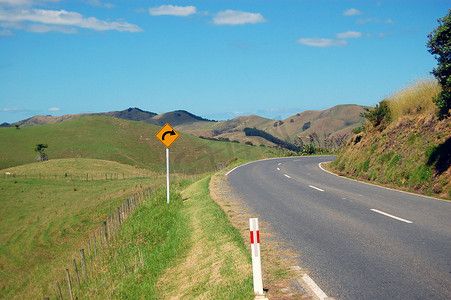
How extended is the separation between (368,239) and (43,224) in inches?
1106

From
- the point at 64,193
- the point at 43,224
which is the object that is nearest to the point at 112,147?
the point at 64,193

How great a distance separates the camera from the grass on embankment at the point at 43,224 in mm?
20375

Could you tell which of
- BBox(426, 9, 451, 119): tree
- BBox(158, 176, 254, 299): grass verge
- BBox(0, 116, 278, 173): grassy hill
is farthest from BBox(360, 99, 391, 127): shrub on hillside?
BBox(0, 116, 278, 173): grassy hill

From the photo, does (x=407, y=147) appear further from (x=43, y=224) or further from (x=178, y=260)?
(x=43, y=224)

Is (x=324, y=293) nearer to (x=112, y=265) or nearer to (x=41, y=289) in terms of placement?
(x=112, y=265)

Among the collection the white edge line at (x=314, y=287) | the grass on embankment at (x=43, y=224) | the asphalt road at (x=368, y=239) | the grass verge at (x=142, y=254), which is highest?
the asphalt road at (x=368, y=239)

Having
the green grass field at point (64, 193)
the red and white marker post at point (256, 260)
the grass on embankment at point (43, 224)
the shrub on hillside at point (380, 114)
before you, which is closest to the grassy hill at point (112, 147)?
the green grass field at point (64, 193)

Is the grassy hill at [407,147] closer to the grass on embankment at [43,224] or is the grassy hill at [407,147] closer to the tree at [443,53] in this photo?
the tree at [443,53]

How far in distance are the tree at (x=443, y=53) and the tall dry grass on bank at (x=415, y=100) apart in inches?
181

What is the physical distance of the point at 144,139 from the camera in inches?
4478

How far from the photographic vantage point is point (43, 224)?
101 ft

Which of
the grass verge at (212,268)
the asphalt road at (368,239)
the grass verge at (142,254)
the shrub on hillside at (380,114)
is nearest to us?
the asphalt road at (368,239)

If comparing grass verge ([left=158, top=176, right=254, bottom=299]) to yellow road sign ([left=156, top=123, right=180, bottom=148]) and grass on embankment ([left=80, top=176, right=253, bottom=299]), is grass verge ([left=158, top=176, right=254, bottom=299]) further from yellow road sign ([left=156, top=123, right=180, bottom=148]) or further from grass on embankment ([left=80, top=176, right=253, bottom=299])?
yellow road sign ([left=156, top=123, right=180, bottom=148])

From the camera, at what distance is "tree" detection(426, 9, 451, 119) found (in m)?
14.4
